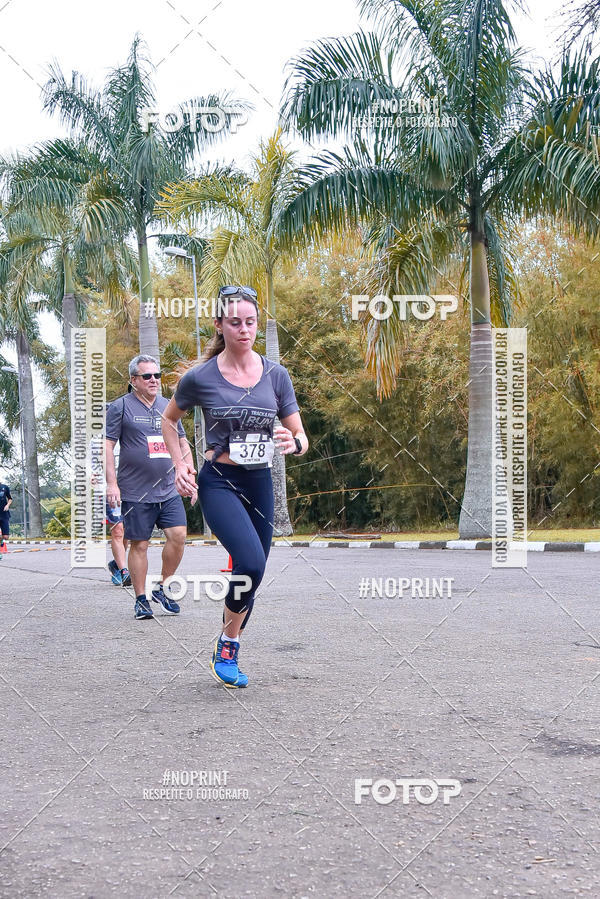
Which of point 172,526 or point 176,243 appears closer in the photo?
point 172,526

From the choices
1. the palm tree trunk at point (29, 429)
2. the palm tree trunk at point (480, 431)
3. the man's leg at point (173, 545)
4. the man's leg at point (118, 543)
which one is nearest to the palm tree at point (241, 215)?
the palm tree trunk at point (480, 431)

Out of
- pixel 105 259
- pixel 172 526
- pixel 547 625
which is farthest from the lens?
pixel 105 259

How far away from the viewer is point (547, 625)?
634 cm

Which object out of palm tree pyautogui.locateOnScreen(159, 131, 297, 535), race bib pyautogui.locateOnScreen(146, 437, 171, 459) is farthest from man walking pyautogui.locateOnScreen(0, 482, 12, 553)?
race bib pyautogui.locateOnScreen(146, 437, 171, 459)

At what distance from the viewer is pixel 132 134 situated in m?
22.0

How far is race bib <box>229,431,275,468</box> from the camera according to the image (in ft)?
14.9

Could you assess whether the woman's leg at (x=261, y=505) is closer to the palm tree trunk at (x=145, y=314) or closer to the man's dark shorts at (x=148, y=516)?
the man's dark shorts at (x=148, y=516)

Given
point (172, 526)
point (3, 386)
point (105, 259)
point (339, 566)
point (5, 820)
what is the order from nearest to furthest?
1. point (5, 820)
2. point (172, 526)
3. point (339, 566)
4. point (105, 259)
5. point (3, 386)

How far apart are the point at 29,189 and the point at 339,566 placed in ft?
49.4

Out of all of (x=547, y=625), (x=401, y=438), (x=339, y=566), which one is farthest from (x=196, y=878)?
(x=401, y=438)

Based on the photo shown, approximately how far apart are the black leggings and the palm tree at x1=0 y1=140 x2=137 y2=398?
17141 mm

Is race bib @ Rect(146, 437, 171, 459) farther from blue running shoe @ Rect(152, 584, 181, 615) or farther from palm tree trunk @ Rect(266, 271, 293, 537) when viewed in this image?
palm tree trunk @ Rect(266, 271, 293, 537)

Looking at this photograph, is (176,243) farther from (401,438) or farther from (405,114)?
(405,114)

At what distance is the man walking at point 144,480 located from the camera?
710 cm
